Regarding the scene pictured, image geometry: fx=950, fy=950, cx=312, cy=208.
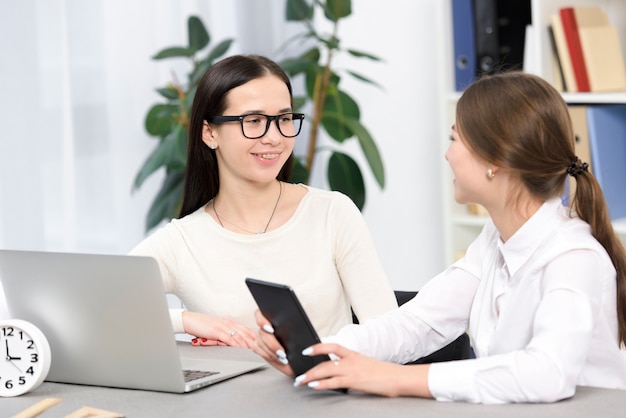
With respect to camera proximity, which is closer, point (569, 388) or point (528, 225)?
point (569, 388)

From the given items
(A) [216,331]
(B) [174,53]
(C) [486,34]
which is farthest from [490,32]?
(A) [216,331]

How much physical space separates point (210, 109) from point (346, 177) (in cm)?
154

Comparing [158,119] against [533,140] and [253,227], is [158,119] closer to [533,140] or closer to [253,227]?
[253,227]

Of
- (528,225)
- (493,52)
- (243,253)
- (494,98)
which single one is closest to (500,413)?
(528,225)

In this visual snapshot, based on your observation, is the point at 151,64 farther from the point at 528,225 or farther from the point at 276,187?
the point at 528,225

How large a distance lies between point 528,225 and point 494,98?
0.21m

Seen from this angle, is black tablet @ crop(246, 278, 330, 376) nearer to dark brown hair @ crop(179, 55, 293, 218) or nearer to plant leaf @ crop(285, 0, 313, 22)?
dark brown hair @ crop(179, 55, 293, 218)

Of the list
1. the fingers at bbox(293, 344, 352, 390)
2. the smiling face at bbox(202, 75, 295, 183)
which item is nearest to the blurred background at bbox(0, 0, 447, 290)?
the smiling face at bbox(202, 75, 295, 183)

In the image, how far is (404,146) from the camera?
157 inches

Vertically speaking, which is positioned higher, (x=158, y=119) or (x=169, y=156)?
(x=158, y=119)

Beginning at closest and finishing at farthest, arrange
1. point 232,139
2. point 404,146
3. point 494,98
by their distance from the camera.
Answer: point 494,98 < point 232,139 < point 404,146

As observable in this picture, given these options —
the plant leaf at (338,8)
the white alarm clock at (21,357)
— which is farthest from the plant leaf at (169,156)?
the white alarm clock at (21,357)

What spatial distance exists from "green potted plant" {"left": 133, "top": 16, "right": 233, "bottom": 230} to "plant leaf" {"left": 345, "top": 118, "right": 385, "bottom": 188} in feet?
1.82

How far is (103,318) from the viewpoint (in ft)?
5.02
